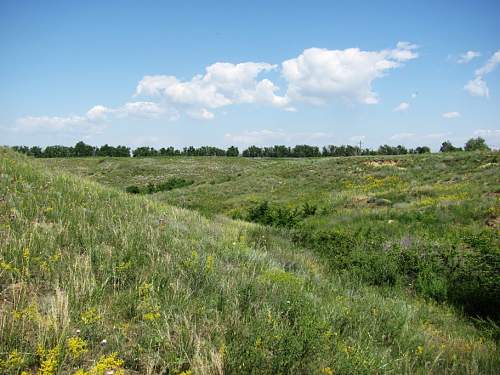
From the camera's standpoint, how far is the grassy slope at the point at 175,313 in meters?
2.80

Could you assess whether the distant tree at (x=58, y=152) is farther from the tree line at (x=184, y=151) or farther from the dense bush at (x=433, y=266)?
the dense bush at (x=433, y=266)

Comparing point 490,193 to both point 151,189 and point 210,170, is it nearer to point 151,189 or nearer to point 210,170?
point 151,189

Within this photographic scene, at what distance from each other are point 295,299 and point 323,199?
2001cm

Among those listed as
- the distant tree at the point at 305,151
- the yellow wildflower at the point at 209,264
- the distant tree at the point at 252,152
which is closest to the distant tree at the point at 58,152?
the distant tree at the point at 252,152

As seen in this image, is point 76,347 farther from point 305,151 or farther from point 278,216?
point 305,151

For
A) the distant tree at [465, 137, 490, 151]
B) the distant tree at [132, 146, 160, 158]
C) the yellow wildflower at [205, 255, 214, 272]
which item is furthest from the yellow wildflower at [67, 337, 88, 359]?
the distant tree at [132, 146, 160, 158]

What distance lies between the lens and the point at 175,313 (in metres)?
3.31

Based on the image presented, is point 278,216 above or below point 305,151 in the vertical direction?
below

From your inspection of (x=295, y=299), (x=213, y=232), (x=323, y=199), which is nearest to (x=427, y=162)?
(x=323, y=199)

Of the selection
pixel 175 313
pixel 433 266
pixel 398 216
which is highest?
pixel 175 313

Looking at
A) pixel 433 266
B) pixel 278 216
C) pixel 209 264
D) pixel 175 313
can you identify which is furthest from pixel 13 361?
pixel 278 216

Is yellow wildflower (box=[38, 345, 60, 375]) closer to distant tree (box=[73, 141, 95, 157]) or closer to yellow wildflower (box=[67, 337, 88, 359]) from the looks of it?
yellow wildflower (box=[67, 337, 88, 359])

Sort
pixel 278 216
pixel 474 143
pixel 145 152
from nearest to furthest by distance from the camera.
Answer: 1. pixel 278 216
2. pixel 474 143
3. pixel 145 152

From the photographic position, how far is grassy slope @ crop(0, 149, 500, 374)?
280cm
